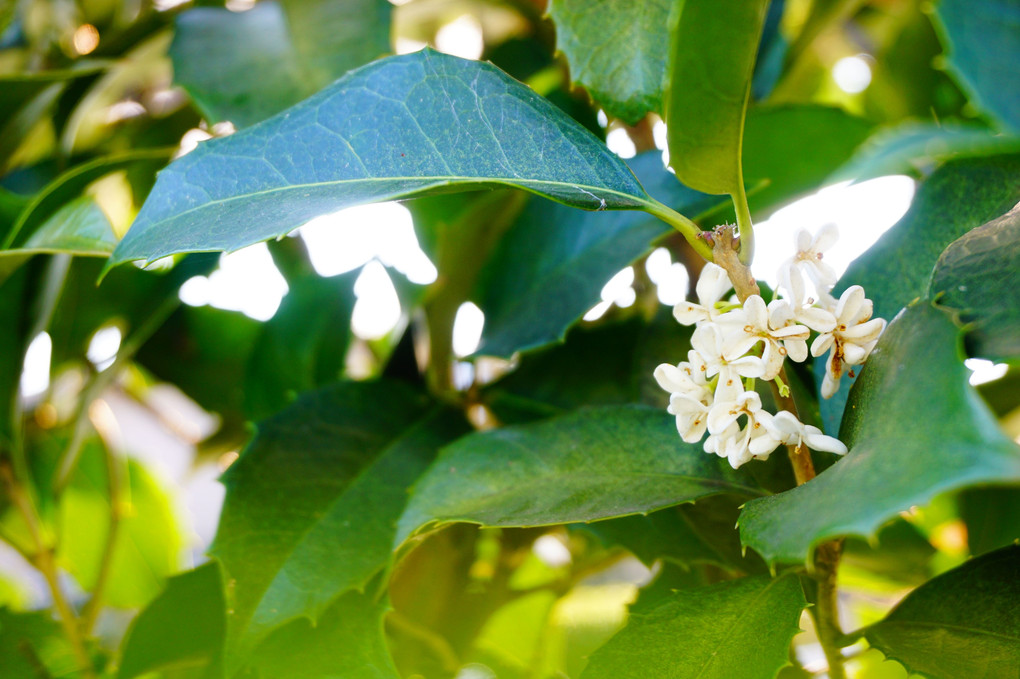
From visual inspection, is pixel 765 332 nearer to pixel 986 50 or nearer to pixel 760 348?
pixel 760 348

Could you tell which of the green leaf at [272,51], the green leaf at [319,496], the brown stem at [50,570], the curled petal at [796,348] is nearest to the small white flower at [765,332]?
the curled petal at [796,348]

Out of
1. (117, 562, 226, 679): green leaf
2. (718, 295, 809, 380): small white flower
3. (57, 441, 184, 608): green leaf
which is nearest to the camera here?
(718, 295, 809, 380): small white flower

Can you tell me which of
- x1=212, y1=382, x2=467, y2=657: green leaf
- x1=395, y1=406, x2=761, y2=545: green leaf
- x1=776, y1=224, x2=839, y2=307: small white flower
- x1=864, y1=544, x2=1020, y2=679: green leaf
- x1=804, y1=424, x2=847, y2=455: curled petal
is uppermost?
x1=776, y1=224, x2=839, y2=307: small white flower

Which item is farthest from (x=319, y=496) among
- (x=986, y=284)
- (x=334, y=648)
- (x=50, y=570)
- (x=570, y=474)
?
(x=986, y=284)

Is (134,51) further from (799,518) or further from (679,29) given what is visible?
(799,518)

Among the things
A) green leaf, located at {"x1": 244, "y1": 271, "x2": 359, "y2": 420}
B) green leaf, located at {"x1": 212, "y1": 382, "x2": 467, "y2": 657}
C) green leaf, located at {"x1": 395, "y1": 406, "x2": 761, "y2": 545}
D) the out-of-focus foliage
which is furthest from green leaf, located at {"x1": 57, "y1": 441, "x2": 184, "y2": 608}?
green leaf, located at {"x1": 395, "y1": 406, "x2": 761, "y2": 545}

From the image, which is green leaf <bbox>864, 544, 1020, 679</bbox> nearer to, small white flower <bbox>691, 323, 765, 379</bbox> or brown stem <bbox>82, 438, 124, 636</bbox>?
small white flower <bbox>691, 323, 765, 379</bbox>

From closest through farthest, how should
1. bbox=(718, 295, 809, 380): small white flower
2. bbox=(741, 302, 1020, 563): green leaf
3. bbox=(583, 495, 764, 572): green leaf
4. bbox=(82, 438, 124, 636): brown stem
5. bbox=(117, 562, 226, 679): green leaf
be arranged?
bbox=(741, 302, 1020, 563): green leaf < bbox=(718, 295, 809, 380): small white flower < bbox=(583, 495, 764, 572): green leaf < bbox=(117, 562, 226, 679): green leaf < bbox=(82, 438, 124, 636): brown stem
